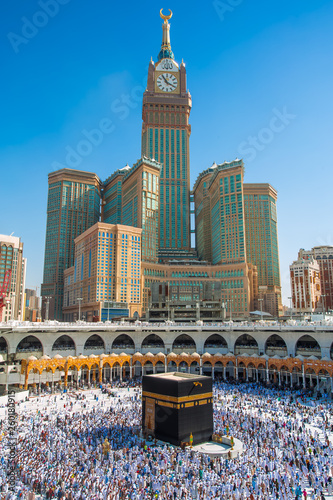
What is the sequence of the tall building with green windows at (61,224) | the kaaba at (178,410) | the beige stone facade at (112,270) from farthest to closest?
the tall building with green windows at (61,224) → the beige stone facade at (112,270) → the kaaba at (178,410)

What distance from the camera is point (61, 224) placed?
6944 inches

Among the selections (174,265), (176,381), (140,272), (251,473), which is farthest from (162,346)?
(174,265)

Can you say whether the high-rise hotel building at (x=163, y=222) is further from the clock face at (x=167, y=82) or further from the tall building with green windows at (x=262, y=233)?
the tall building with green windows at (x=262, y=233)

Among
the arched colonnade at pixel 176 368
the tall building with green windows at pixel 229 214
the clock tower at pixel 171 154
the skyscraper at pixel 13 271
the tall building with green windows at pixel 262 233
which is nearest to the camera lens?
the arched colonnade at pixel 176 368

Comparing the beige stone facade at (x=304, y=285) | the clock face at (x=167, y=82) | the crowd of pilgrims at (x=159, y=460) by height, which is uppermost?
the clock face at (x=167, y=82)

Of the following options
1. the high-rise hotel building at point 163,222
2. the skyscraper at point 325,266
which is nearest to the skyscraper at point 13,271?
the high-rise hotel building at point 163,222

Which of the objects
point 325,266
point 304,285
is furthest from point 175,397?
point 325,266

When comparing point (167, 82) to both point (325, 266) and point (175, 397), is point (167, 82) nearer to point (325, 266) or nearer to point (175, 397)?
point (325, 266)

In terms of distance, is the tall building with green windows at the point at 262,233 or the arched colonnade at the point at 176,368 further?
the tall building with green windows at the point at 262,233

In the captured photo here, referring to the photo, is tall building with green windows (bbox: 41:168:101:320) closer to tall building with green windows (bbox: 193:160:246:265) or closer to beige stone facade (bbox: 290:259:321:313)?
tall building with green windows (bbox: 193:160:246:265)

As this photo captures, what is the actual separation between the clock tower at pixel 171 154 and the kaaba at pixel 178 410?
145 m

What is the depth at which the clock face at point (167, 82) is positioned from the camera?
191125 millimetres

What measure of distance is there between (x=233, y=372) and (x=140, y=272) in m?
68.5

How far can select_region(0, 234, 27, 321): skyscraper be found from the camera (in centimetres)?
13488
